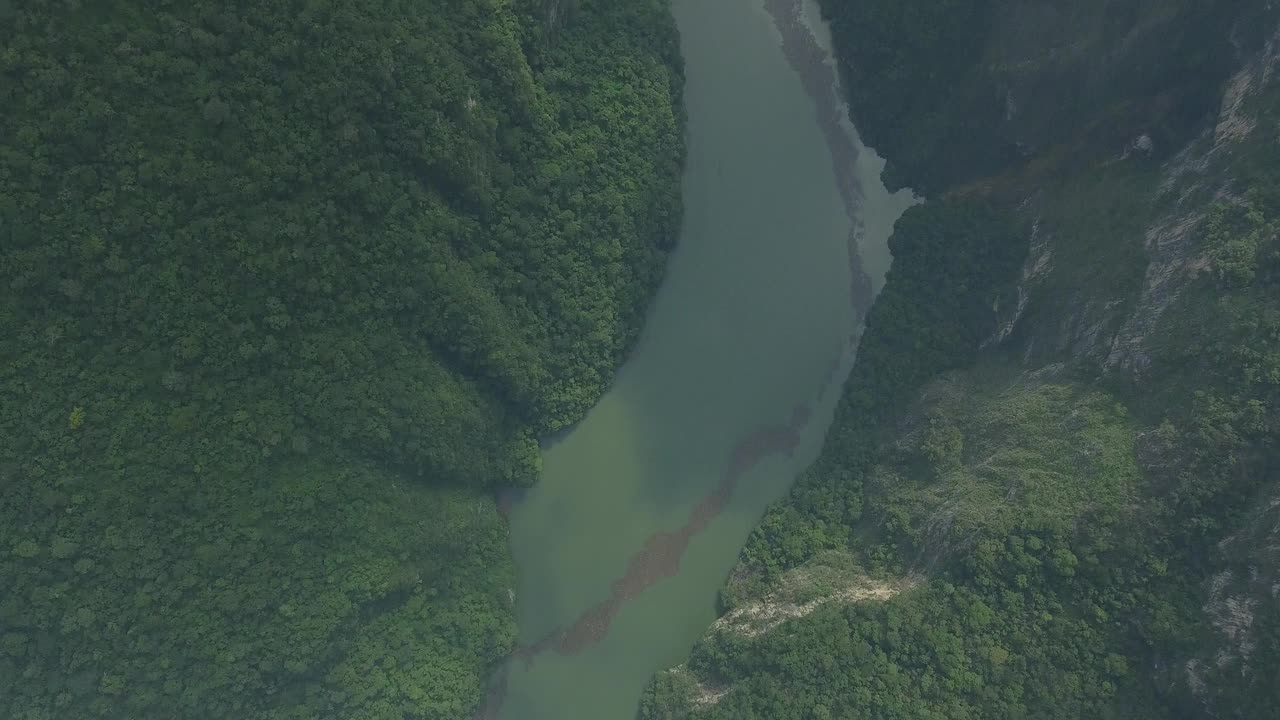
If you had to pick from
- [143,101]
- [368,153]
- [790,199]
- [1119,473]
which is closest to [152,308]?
[143,101]

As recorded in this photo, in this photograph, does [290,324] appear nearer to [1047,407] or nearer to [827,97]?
[827,97]

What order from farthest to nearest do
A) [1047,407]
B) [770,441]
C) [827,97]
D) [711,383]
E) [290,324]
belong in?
[827,97]
[711,383]
[770,441]
[1047,407]
[290,324]

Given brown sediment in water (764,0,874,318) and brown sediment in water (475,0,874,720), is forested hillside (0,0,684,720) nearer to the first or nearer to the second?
brown sediment in water (475,0,874,720)

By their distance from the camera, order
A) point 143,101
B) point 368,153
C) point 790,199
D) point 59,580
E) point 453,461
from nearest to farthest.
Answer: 1. point 143,101
2. point 59,580
3. point 368,153
4. point 453,461
5. point 790,199

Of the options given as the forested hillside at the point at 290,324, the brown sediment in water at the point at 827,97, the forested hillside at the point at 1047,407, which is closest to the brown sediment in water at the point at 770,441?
the brown sediment in water at the point at 827,97

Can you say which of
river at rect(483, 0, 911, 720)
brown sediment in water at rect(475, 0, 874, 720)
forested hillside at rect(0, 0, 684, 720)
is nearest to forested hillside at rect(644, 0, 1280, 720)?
brown sediment in water at rect(475, 0, 874, 720)

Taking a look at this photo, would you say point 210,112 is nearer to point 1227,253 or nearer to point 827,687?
point 827,687

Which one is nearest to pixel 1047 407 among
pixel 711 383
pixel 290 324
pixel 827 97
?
pixel 711 383
